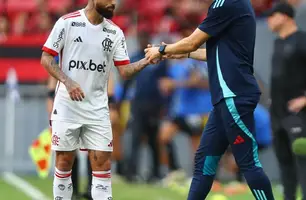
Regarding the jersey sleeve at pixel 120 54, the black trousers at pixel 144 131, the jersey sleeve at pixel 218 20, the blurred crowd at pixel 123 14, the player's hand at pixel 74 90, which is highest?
the blurred crowd at pixel 123 14

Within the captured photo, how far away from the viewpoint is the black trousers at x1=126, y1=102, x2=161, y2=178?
52.4 ft

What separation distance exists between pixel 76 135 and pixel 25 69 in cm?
847

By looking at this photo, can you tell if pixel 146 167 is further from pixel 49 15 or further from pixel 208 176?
pixel 208 176

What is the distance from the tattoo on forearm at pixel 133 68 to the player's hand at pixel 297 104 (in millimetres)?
2277

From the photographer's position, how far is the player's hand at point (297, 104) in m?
10.3

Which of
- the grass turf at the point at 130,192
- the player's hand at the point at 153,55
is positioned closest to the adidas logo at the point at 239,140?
the player's hand at the point at 153,55

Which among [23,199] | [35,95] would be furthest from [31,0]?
Result: [23,199]

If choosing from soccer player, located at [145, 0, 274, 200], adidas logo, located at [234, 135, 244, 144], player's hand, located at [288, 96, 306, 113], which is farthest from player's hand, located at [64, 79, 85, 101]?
player's hand, located at [288, 96, 306, 113]

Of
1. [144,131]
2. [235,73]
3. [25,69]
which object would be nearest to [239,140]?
[235,73]

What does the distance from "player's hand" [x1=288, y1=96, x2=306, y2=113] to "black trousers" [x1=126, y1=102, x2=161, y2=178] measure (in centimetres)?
578

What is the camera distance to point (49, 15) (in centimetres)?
1905

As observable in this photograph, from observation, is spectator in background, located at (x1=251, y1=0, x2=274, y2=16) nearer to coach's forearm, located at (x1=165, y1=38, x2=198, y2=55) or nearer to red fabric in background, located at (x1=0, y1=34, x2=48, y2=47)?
red fabric in background, located at (x1=0, y1=34, x2=48, y2=47)

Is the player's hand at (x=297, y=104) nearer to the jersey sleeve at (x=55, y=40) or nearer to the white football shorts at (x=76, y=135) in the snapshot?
the white football shorts at (x=76, y=135)

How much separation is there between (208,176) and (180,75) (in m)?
7.00
